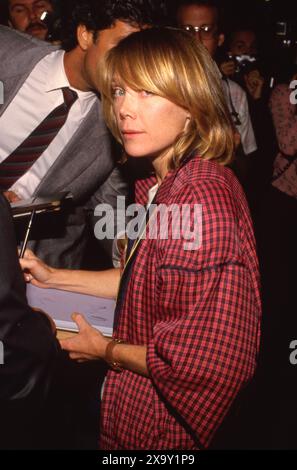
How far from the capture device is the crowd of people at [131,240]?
114 centimetres

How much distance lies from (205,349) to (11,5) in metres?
3.00

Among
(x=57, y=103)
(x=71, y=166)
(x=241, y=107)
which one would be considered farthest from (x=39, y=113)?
(x=241, y=107)

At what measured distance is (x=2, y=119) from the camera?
2166mm

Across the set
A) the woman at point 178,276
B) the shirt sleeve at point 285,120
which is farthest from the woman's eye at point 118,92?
the shirt sleeve at point 285,120

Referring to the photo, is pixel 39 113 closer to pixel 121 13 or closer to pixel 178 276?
pixel 121 13

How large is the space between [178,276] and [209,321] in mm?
127

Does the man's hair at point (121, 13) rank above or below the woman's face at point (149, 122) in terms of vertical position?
above

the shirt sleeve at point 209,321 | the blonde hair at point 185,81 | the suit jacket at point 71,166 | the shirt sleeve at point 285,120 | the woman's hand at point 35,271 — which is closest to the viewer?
the shirt sleeve at point 209,321

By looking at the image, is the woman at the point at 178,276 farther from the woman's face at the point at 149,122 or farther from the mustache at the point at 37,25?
the mustache at the point at 37,25

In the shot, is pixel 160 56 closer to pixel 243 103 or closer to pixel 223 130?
pixel 223 130

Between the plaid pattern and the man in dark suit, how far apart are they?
3.30 feet

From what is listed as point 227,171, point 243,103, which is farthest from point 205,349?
point 243,103

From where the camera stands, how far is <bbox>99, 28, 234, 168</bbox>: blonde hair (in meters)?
1.35

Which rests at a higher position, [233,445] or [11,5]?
[11,5]
